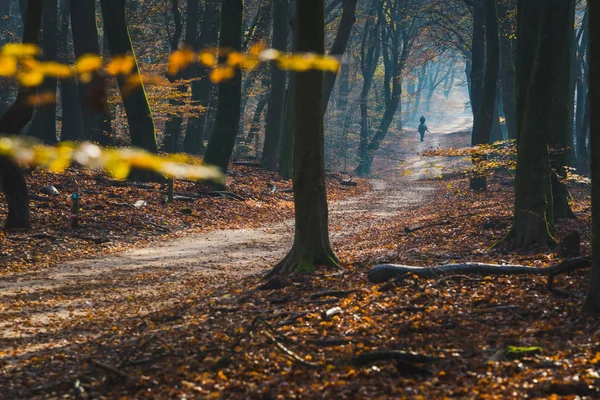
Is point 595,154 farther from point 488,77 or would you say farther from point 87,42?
point 87,42

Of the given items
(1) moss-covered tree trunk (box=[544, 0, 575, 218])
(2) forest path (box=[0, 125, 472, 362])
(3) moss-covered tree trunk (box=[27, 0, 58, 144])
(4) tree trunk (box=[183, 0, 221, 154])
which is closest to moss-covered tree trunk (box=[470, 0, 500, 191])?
(1) moss-covered tree trunk (box=[544, 0, 575, 218])

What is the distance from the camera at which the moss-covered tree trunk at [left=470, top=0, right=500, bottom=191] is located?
22328 millimetres

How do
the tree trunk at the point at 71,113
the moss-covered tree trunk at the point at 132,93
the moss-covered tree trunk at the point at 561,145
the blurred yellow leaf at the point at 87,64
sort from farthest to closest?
the tree trunk at the point at 71,113
the moss-covered tree trunk at the point at 132,93
the moss-covered tree trunk at the point at 561,145
the blurred yellow leaf at the point at 87,64

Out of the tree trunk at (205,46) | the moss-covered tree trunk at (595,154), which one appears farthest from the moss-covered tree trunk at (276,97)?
the moss-covered tree trunk at (595,154)

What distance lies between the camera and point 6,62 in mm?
2416

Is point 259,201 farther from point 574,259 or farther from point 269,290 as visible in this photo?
point 574,259

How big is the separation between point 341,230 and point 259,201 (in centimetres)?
532

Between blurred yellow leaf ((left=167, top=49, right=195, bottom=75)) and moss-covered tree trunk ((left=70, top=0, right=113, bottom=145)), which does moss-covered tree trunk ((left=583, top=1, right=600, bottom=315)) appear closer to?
blurred yellow leaf ((left=167, top=49, right=195, bottom=75))

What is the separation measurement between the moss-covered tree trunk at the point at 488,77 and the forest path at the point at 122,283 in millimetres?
8532

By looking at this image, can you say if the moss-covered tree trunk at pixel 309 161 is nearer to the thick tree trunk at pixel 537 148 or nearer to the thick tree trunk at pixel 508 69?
the thick tree trunk at pixel 537 148

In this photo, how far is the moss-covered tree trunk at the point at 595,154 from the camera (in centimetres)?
634

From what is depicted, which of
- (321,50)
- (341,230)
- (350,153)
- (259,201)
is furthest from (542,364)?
(350,153)

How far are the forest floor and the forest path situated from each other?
1.7 inches

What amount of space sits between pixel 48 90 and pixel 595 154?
18294 mm
